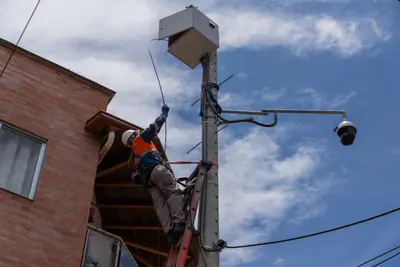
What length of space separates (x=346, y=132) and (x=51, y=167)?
17.5ft

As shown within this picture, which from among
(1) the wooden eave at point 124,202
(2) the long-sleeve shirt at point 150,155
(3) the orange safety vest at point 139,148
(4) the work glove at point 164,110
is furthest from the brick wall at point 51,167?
(4) the work glove at point 164,110

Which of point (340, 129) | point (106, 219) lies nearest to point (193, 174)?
point (340, 129)

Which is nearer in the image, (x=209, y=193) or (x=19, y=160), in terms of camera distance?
(x=209, y=193)

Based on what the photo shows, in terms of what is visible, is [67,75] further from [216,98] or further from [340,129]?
[340,129]

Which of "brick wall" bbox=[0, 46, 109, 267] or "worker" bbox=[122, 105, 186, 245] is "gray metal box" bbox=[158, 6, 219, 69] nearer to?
"worker" bbox=[122, 105, 186, 245]

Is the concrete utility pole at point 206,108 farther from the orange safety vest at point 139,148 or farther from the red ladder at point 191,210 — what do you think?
the orange safety vest at point 139,148

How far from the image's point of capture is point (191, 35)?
8.66 m

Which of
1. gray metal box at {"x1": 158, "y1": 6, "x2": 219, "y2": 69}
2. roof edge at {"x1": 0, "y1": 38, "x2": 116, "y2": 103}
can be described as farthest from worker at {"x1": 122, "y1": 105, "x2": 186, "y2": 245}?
roof edge at {"x1": 0, "y1": 38, "x2": 116, "y2": 103}

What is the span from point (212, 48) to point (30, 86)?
420 cm

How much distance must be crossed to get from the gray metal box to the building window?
10.8 ft

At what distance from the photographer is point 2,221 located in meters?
9.09

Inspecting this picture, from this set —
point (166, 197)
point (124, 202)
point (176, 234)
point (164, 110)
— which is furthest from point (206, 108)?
point (124, 202)

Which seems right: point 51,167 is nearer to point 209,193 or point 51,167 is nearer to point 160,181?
point 160,181

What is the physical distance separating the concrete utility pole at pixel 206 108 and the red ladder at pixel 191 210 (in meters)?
0.07
